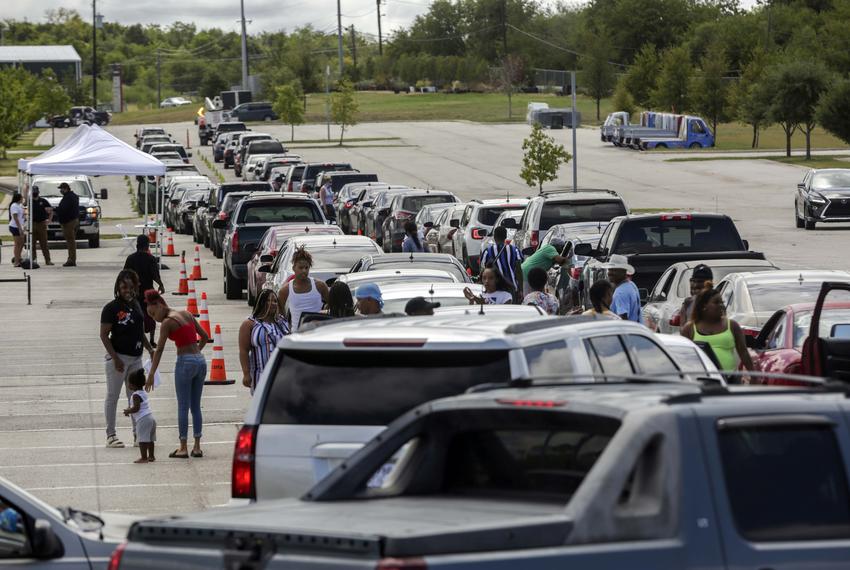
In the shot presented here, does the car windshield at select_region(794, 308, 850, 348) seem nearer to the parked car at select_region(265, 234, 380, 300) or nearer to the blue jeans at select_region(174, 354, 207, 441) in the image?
the blue jeans at select_region(174, 354, 207, 441)

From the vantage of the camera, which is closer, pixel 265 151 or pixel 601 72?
pixel 265 151

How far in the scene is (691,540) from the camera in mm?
4871

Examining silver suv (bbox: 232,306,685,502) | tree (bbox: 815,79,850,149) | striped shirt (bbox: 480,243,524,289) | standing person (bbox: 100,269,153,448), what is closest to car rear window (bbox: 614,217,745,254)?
striped shirt (bbox: 480,243,524,289)

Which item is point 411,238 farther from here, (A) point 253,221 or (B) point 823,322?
(B) point 823,322

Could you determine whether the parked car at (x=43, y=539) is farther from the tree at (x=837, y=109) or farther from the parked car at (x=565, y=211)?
the tree at (x=837, y=109)

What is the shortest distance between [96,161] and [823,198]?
787 inches

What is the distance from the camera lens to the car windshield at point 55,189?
4231 cm

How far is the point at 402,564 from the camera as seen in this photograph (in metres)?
4.59

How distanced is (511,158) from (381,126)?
1154 inches

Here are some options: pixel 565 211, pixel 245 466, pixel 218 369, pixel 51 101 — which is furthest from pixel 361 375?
pixel 51 101

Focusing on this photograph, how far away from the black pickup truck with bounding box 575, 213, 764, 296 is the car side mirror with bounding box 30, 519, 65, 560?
581 inches

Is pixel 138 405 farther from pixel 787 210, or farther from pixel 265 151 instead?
pixel 265 151

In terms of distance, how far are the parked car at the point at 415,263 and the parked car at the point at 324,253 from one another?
5.40 ft

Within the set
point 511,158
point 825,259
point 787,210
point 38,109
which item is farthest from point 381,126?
point 825,259
